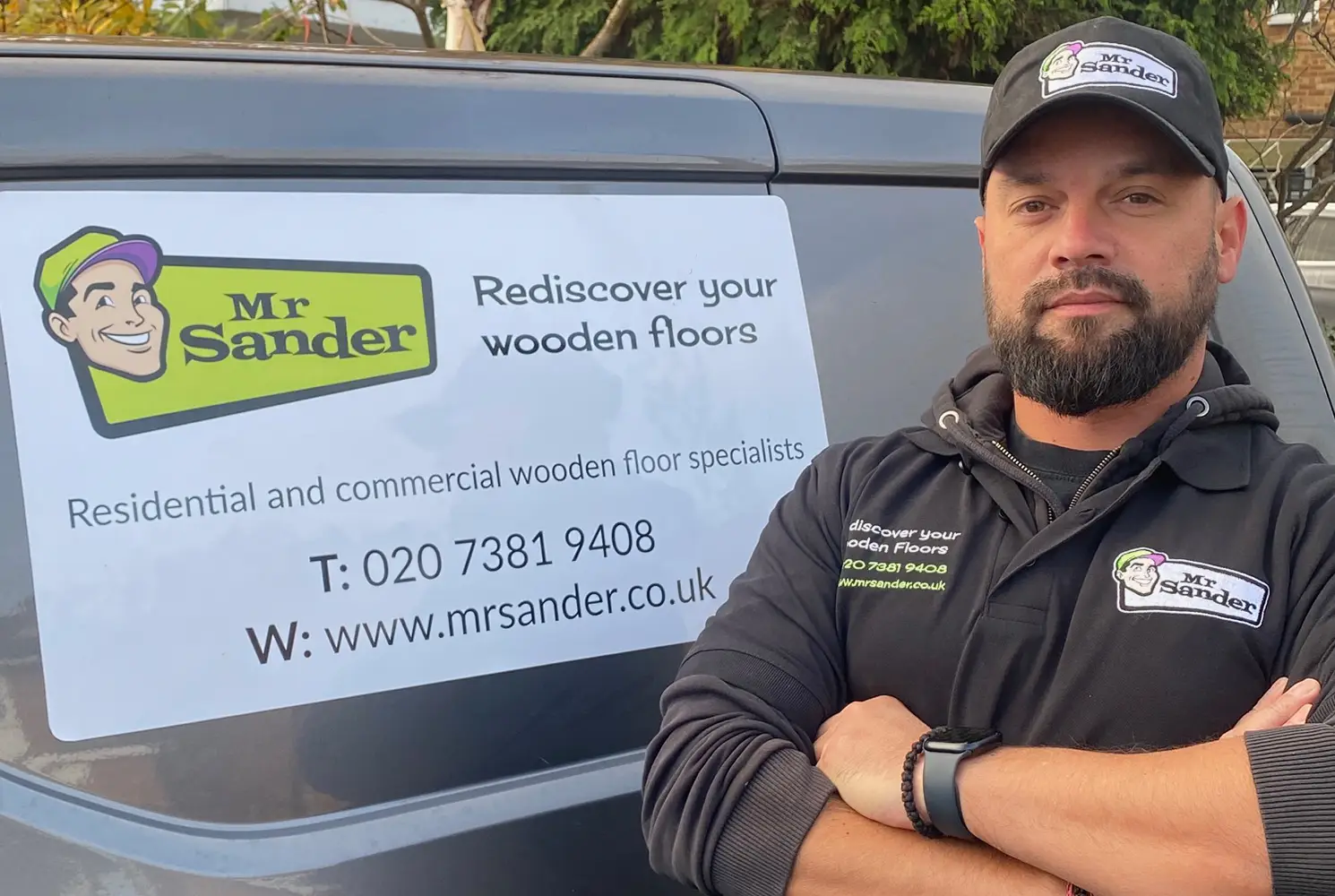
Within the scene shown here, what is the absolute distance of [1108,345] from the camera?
1532 millimetres

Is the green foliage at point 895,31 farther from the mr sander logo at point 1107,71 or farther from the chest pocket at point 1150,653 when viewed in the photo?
the chest pocket at point 1150,653

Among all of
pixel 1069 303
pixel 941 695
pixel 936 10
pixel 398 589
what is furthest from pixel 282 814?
pixel 936 10

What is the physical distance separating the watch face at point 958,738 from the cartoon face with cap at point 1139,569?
0.80 feet

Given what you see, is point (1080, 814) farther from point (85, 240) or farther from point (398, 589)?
point (85, 240)

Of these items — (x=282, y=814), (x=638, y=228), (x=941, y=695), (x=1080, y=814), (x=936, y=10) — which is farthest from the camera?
(x=936, y=10)

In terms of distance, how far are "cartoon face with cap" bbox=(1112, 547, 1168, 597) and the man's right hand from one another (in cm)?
19

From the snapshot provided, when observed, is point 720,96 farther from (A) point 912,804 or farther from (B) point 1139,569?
(A) point 912,804

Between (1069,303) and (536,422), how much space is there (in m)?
0.70

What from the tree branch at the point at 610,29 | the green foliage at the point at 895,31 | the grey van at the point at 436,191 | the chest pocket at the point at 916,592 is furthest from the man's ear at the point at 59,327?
the tree branch at the point at 610,29

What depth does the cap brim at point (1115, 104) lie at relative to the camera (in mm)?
1539

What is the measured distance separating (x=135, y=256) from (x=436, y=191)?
383 mm

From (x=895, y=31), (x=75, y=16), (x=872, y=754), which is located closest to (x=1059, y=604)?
(x=872, y=754)

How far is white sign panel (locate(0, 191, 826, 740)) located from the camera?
52.2 inches

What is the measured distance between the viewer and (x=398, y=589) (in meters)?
1.45
